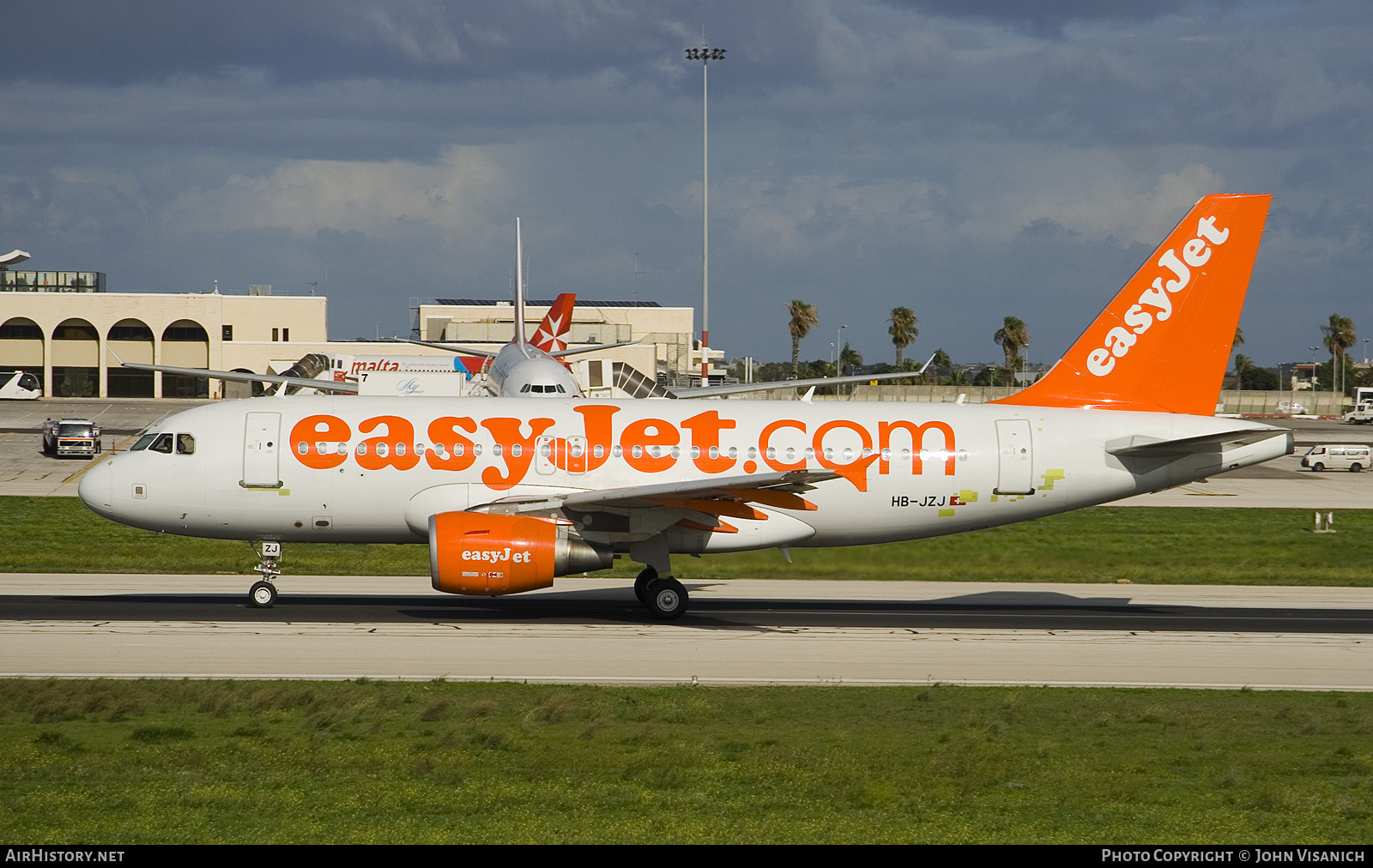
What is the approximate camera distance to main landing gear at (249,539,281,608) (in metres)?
25.8

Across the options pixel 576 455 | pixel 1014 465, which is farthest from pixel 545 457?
pixel 1014 465

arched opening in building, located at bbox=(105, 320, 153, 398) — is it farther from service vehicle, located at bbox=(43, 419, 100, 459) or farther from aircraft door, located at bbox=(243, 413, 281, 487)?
aircraft door, located at bbox=(243, 413, 281, 487)

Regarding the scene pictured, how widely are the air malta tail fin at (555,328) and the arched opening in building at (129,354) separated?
186 ft

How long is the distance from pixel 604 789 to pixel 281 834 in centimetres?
331

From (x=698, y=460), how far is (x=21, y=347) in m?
127

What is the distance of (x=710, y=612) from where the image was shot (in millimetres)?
27062

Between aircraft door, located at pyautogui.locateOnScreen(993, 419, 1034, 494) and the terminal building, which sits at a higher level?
the terminal building

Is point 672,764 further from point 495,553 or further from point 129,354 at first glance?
point 129,354

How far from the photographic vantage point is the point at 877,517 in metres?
26.5

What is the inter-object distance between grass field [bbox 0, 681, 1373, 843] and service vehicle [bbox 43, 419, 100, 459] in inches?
2091

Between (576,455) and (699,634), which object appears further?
(576,455)

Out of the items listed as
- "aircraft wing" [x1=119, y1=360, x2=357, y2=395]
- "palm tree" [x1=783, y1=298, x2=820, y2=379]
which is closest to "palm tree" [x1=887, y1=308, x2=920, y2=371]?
"palm tree" [x1=783, y1=298, x2=820, y2=379]

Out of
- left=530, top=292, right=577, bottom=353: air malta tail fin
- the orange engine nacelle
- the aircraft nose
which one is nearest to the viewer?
the orange engine nacelle

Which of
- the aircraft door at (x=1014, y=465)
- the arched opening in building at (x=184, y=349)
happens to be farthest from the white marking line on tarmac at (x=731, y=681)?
the arched opening in building at (x=184, y=349)
